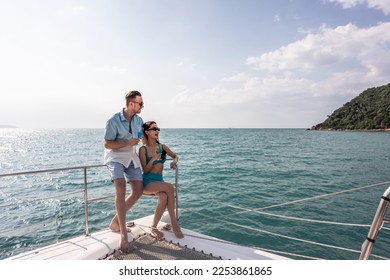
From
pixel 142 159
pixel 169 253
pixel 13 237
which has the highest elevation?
pixel 142 159

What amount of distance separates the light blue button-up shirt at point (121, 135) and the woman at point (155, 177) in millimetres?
202

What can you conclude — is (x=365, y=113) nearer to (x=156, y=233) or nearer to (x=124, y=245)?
(x=156, y=233)

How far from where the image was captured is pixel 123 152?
3.01 m

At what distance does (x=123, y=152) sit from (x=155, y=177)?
603mm

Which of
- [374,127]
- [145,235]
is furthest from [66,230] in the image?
[374,127]

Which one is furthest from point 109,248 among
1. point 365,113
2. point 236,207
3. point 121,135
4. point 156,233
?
point 365,113

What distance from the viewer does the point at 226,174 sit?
551 inches

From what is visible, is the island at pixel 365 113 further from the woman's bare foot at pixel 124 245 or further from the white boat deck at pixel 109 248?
the woman's bare foot at pixel 124 245

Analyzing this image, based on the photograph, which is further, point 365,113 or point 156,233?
point 365,113

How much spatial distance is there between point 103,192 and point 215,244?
27.2 feet

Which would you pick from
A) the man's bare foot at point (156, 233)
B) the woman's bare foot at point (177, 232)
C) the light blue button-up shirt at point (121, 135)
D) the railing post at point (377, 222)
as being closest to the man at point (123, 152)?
the light blue button-up shirt at point (121, 135)

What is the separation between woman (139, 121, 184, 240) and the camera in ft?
10.5

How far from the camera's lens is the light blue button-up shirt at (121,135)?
287cm
